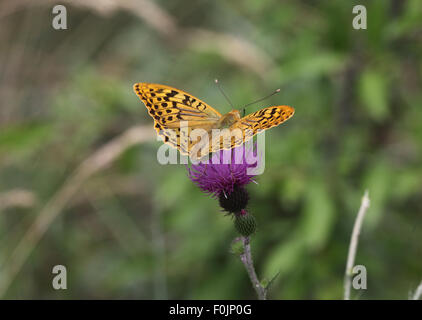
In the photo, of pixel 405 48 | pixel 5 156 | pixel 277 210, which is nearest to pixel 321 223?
pixel 277 210

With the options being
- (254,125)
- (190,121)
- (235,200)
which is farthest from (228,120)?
(235,200)

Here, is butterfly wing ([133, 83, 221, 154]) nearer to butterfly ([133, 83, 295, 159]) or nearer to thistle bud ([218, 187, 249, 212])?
butterfly ([133, 83, 295, 159])

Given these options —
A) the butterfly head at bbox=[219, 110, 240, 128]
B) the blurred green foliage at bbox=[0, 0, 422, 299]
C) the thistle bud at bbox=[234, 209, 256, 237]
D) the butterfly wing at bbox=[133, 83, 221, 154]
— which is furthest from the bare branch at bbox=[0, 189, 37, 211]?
the thistle bud at bbox=[234, 209, 256, 237]

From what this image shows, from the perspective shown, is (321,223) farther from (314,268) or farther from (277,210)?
(277,210)

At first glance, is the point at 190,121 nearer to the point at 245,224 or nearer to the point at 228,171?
the point at 228,171

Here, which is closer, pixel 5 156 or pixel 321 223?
pixel 321 223

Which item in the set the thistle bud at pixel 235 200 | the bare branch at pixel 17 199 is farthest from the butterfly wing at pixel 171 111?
the bare branch at pixel 17 199
